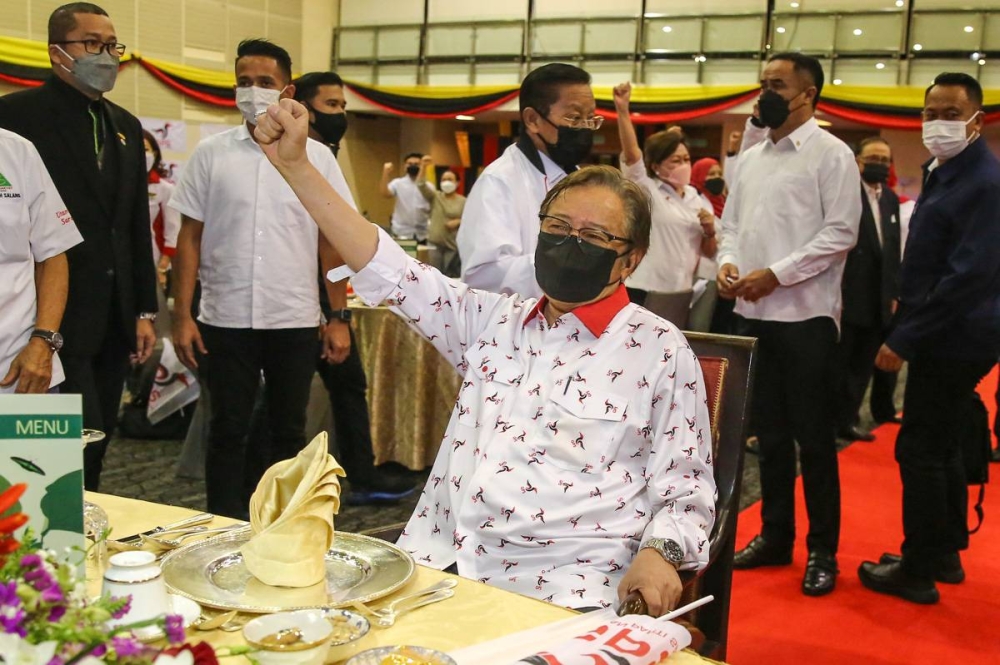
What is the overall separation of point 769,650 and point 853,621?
0.40 metres

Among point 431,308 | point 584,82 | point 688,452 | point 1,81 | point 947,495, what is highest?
point 1,81

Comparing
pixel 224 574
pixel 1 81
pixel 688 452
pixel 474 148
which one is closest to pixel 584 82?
pixel 688 452

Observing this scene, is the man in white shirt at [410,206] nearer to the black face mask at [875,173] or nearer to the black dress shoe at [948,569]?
the black face mask at [875,173]

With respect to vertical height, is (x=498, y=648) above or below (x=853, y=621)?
above

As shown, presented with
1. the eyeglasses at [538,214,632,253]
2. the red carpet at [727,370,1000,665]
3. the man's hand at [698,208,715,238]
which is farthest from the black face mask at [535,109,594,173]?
the man's hand at [698,208,715,238]

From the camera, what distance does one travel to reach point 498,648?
3.68 ft

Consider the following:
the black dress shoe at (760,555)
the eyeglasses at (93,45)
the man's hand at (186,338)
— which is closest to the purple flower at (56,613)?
the eyeglasses at (93,45)

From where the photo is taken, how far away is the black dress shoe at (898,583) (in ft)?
10.8

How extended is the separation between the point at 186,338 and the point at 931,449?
2383 millimetres

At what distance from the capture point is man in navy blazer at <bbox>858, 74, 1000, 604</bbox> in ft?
9.94

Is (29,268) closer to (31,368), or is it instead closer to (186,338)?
(31,368)

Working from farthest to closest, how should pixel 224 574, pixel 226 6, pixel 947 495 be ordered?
1. pixel 226 6
2. pixel 947 495
3. pixel 224 574

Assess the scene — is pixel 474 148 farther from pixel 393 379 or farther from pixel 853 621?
pixel 853 621

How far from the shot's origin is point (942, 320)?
306cm
